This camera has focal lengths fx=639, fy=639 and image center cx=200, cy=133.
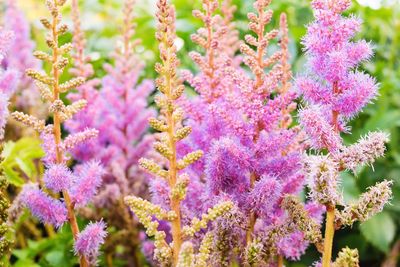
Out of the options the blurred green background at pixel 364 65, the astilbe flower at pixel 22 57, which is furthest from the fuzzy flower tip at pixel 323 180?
the astilbe flower at pixel 22 57

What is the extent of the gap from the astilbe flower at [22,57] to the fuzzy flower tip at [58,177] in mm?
621

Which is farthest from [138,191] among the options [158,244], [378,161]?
[378,161]

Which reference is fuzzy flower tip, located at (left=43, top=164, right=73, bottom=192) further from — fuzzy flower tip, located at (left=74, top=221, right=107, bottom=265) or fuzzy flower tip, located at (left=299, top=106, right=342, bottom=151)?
fuzzy flower tip, located at (left=299, top=106, right=342, bottom=151)

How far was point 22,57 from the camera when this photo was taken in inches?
63.0

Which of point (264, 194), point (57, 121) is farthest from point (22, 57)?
point (264, 194)

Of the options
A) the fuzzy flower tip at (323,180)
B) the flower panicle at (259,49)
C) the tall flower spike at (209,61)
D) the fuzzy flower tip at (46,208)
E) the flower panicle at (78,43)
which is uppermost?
the flower panicle at (78,43)

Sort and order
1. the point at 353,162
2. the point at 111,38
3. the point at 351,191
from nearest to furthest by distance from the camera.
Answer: the point at 353,162 → the point at 351,191 → the point at 111,38

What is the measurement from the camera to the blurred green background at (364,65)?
177cm

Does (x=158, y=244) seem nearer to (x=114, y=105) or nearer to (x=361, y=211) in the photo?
(x=361, y=211)

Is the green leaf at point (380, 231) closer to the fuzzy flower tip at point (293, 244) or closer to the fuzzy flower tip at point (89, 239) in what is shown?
the fuzzy flower tip at point (293, 244)

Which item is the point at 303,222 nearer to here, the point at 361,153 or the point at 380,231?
the point at 361,153

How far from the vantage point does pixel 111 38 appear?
2229mm

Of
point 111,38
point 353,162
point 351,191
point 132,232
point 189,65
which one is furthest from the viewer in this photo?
point 111,38

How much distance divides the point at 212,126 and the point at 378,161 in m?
1.08
